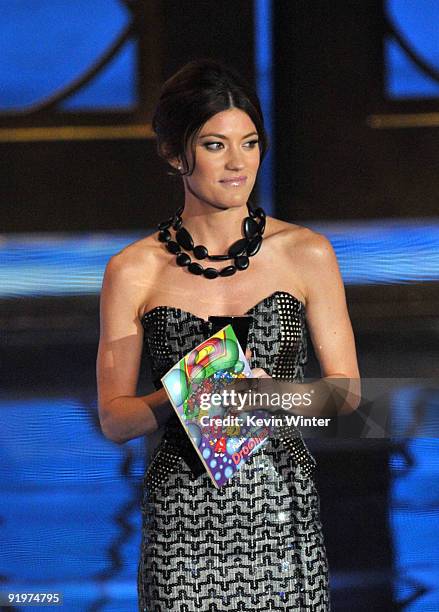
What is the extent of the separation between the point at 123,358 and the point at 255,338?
261 mm

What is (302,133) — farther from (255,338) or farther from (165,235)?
(255,338)

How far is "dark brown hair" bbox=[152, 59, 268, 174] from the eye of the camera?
183 centimetres

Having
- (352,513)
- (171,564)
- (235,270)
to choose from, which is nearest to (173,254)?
(235,270)

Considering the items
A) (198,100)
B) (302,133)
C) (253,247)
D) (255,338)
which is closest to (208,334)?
(255,338)

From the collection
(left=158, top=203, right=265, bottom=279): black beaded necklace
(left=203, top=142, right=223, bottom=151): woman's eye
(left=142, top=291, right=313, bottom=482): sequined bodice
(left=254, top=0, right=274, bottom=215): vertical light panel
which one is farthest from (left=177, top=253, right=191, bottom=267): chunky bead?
(left=254, top=0, right=274, bottom=215): vertical light panel

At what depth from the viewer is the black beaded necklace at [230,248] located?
1933 mm

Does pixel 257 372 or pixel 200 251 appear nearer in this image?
pixel 257 372

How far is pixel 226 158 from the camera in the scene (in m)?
1.86

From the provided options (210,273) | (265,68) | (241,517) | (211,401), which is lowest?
(241,517)

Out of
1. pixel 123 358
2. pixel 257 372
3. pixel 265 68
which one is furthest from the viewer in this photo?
pixel 265 68

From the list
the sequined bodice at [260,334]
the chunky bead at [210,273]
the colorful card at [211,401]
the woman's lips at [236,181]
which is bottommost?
the colorful card at [211,401]

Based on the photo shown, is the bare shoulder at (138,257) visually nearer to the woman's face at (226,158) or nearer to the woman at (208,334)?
the woman at (208,334)

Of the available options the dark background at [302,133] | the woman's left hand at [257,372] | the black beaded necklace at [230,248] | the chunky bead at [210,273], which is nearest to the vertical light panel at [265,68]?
the dark background at [302,133]

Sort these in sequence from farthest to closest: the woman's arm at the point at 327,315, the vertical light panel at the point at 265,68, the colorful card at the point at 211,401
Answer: the vertical light panel at the point at 265,68, the woman's arm at the point at 327,315, the colorful card at the point at 211,401
